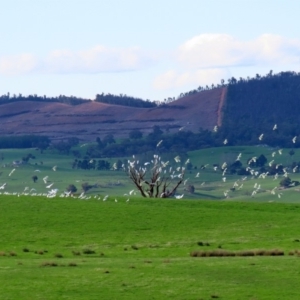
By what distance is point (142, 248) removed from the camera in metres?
40.5

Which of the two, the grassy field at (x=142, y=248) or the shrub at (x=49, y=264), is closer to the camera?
the grassy field at (x=142, y=248)

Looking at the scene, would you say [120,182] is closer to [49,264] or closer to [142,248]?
[142,248]

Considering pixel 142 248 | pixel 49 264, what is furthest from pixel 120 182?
pixel 49 264

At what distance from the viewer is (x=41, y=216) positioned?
169ft

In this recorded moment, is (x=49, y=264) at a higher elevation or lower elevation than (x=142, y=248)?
higher

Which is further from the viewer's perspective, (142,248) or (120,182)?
(120,182)

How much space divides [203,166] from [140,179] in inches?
5185

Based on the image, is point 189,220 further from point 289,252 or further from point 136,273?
point 136,273

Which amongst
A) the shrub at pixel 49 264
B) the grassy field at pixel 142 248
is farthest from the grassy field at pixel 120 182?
the shrub at pixel 49 264

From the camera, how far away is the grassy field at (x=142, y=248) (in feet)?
92.6

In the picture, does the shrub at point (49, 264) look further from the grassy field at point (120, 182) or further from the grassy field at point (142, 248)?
the grassy field at point (120, 182)

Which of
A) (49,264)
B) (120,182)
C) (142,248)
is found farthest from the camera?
(120,182)

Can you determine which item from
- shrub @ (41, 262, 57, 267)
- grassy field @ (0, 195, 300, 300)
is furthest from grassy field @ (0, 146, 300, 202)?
shrub @ (41, 262, 57, 267)

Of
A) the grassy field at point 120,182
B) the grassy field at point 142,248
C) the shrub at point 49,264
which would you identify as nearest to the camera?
the grassy field at point 142,248
